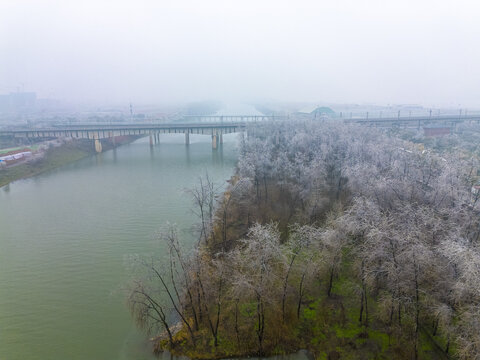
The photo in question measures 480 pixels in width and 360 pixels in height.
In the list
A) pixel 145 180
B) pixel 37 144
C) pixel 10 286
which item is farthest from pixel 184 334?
pixel 37 144

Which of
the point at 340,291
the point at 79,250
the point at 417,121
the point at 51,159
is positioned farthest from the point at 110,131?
the point at 417,121

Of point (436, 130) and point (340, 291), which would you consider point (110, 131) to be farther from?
point (436, 130)

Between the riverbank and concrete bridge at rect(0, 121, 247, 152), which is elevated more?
concrete bridge at rect(0, 121, 247, 152)

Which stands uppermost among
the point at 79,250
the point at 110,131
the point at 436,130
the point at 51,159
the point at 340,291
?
the point at 110,131

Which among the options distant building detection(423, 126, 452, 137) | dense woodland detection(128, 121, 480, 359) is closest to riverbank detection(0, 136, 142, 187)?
dense woodland detection(128, 121, 480, 359)

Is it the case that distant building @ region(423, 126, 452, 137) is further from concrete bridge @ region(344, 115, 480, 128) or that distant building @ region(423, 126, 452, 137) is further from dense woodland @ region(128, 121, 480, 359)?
dense woodland @ region(128, 121, 480, 359)

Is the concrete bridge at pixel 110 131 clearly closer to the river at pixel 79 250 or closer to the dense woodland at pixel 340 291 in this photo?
the river at pixel 79 250

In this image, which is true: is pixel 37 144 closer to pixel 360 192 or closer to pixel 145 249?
pixel 145 249
